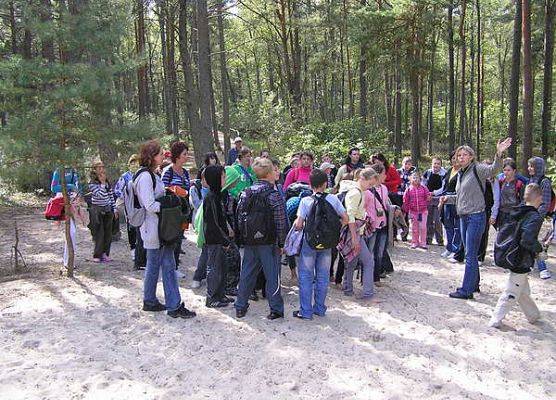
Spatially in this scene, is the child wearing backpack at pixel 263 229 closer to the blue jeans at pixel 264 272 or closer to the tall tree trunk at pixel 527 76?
the blue jeans at pixel 264 272

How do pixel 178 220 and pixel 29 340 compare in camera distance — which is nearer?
pixel 29 340

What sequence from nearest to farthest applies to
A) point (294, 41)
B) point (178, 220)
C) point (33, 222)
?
point (178, 220) → point (33, 222) → point (294, 41)

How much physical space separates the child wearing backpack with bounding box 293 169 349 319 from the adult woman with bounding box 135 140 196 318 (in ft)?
4.60

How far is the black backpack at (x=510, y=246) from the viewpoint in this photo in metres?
5.39

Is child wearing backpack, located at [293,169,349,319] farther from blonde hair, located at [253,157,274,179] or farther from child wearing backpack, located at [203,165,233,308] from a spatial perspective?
child wearing backpack, located at [203,165,233,308]

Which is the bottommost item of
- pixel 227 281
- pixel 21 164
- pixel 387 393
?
pixel 387 393

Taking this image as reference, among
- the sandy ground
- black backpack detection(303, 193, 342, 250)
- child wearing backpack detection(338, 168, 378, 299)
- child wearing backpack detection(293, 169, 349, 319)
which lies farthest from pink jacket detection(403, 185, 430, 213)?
black backpack detection(303, 193, 342, 250)

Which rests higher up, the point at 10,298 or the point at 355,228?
the point at 355,228

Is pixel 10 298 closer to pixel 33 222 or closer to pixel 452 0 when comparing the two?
pixel 33 222

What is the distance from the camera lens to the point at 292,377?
4.52 metres

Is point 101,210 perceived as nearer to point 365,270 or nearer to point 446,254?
point 365,270

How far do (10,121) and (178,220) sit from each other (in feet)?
9.70

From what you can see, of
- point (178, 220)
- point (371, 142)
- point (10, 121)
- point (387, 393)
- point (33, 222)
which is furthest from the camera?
point (371, 142)

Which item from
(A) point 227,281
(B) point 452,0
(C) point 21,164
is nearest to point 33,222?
(C) point 21,164
